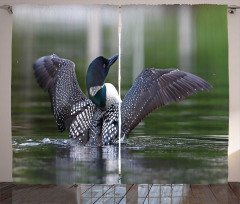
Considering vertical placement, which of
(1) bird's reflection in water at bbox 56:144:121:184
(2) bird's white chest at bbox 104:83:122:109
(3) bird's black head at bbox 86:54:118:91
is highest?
(3) bird's black head at bbox 86:54:118:91

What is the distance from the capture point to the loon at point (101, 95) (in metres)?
3.93

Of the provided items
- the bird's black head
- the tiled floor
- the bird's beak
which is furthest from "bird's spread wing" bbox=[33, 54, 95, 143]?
the tiled floor

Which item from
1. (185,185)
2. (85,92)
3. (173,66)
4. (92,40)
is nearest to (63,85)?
(85,92)

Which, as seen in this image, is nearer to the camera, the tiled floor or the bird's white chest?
the tiled floor

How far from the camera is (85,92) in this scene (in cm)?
401

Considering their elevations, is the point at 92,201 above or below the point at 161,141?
below

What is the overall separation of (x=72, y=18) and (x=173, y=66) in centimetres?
115

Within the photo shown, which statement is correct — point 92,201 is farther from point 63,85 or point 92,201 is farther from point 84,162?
point 63,85

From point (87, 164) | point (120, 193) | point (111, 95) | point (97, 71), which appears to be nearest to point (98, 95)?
point (111, 95)

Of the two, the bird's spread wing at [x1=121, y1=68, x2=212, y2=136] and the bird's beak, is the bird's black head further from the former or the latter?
the bird's spread wing at [x1=121, y1=68, x2=212, y2=136]

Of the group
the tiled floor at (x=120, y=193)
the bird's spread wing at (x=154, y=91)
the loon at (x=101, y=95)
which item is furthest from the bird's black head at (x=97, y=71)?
the tiled floor at (x=120, y=193)

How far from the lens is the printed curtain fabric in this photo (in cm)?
393

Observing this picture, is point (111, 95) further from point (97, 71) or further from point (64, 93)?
point (64, 93)

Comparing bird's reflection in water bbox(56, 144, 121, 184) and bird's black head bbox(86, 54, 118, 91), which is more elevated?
bird's black head bbox(86, 54, 118, 91)
